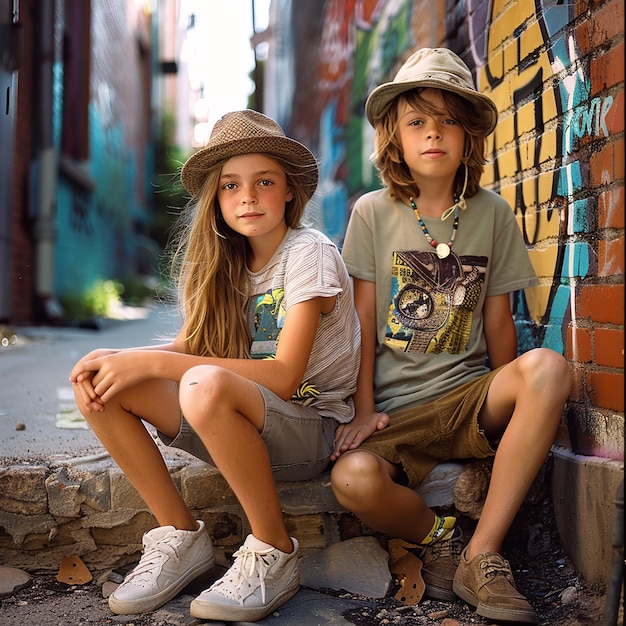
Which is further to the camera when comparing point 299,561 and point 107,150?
point 107,150

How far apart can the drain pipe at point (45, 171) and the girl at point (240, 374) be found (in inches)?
167

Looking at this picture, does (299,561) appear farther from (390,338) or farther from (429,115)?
(429,115)

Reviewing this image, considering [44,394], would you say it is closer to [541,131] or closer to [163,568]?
[163,568]

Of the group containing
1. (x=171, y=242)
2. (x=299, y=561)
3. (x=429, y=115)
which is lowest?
(x=299, y=561)

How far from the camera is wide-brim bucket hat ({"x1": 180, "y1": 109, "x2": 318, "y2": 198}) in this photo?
2152 millimetres

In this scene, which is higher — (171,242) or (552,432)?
(171,242)

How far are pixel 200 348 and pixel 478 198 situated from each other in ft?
3.35

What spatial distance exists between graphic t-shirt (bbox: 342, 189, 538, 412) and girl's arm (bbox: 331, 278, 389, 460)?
3 cm

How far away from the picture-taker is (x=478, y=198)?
7.83ft

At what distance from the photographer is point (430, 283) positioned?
2.32 meters

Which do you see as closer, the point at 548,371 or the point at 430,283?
the point at 548,371

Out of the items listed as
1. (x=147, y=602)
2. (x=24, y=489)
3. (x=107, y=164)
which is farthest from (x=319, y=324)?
(x=107, y=164)

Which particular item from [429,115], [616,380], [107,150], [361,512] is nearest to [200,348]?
[361,512]

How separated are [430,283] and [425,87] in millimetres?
623
